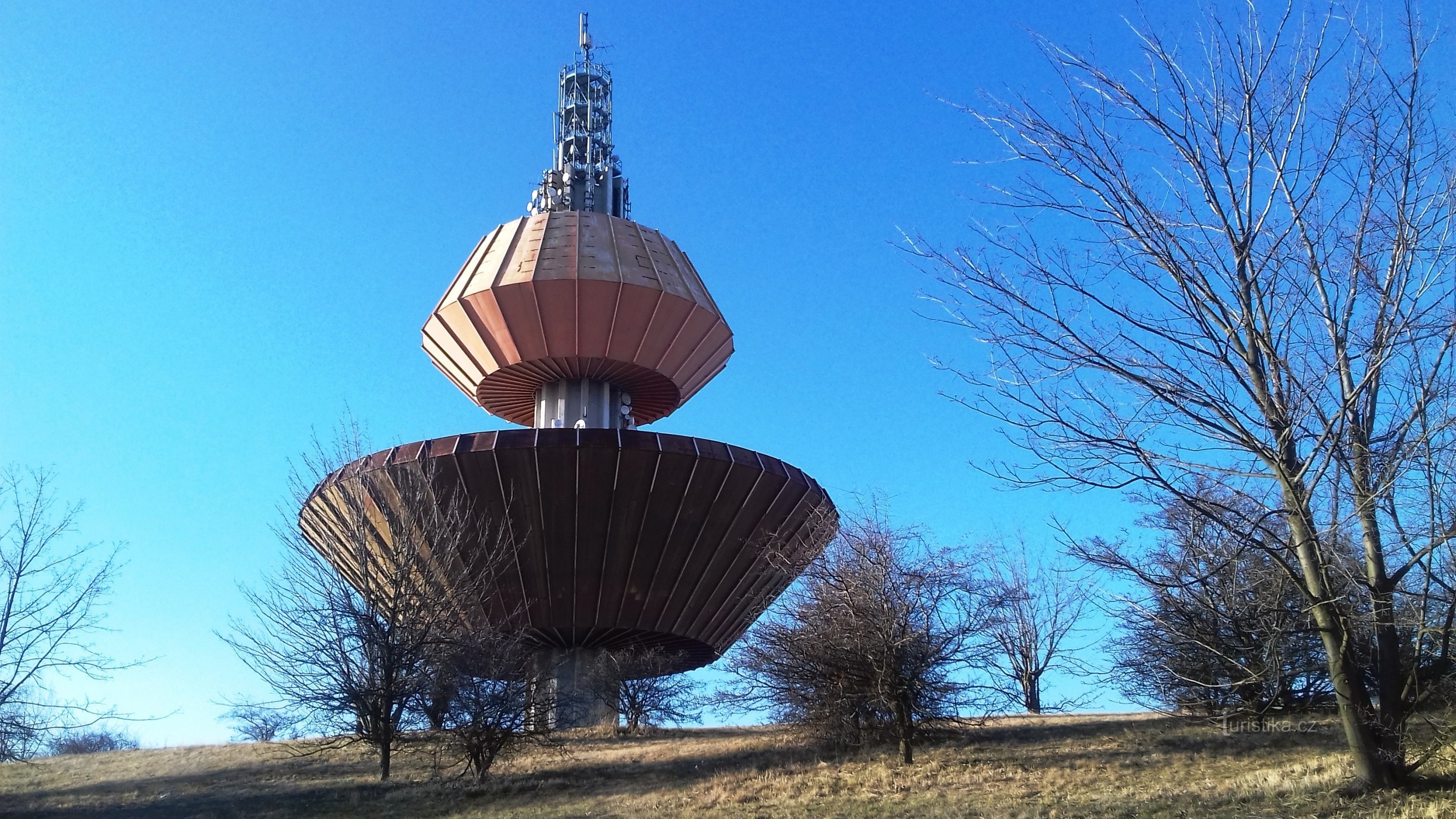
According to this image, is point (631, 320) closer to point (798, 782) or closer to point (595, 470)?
point (595, 470)

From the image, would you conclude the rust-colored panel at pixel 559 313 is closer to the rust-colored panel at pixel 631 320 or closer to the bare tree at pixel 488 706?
the rust-colored panel at pixel 631 320

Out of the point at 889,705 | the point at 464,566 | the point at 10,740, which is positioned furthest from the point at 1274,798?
the point at 10,740

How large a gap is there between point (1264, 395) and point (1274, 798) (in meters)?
4.56

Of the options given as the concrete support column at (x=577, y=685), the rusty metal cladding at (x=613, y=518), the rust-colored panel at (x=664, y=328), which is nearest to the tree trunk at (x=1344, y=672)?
the rusty metal cladding at (x=613, y=518)

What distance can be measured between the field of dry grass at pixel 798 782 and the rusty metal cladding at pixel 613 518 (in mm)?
3576

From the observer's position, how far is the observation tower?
24.3 m

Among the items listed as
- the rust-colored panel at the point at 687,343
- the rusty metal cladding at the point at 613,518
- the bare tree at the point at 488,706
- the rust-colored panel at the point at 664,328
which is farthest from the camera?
the rust-colored panel at the point at 687,343

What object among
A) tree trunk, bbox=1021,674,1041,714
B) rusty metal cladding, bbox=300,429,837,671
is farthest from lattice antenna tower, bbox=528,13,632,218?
tree trunk, bbox=1021,674,1041,714

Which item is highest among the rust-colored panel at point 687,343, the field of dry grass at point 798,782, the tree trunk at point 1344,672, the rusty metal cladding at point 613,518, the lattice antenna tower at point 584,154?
the lattice antenna tower at point 584,154

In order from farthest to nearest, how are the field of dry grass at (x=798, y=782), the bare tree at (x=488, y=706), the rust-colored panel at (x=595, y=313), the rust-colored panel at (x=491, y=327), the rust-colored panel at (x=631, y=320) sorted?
the rust-colored panel at (x=631, y=320)
the rust-colored panel at (x=491, y=327)
the rust-colored panel at (x=595, y=313)
the bare tree at (x=488, y=706)
the field of dry grass at (x=798, y=782)

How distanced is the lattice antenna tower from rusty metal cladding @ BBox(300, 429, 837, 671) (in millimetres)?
10368

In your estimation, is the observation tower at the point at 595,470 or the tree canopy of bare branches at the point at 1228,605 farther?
the observation tower at the point at 595,470

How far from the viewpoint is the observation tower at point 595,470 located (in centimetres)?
2430

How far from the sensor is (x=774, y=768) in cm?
1777
